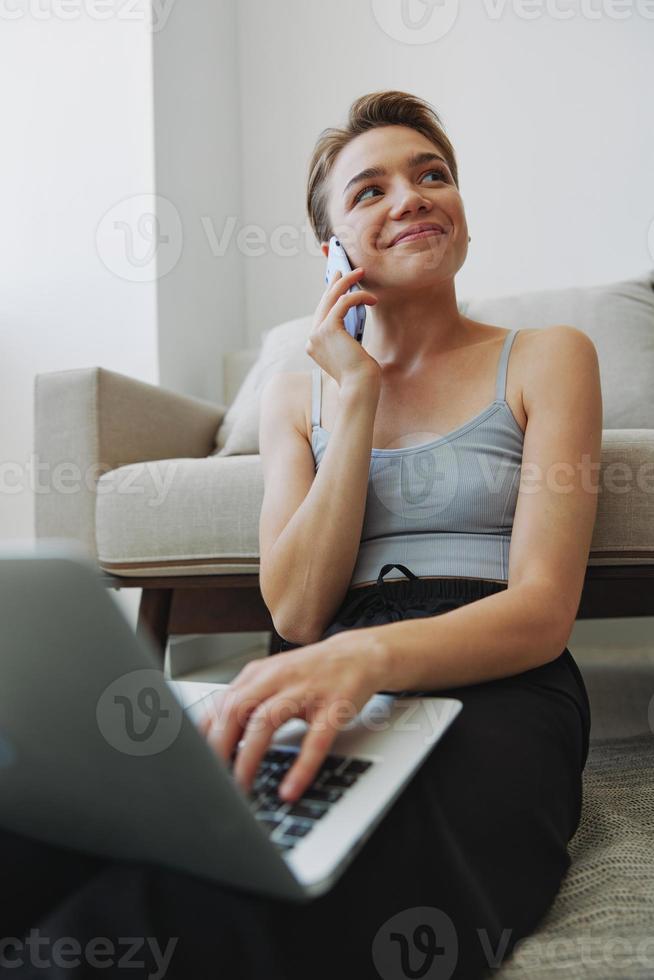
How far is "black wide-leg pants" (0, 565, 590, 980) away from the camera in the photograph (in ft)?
1.46

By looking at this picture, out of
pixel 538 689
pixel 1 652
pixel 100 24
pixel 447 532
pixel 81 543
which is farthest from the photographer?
pixel 100 24

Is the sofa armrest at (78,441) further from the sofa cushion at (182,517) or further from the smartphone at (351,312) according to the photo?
the smartphone at (351,312)

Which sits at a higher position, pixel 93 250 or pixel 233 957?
pixel 93 250

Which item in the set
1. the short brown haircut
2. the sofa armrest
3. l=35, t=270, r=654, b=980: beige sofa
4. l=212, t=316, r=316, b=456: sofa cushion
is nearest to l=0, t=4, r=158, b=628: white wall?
l=212, t=316, r=316, b=456: sofa cushion

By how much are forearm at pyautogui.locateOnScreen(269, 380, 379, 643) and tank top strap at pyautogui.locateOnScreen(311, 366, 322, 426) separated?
0.12 meters

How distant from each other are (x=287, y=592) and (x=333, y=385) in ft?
0.93

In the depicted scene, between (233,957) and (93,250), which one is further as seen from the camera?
(93,250)

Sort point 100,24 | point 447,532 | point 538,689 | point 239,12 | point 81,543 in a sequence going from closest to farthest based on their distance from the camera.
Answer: point 538,689
point 447,532
point 81,543
point 100,24
point 239,12

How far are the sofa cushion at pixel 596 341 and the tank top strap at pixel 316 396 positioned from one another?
0.69 metres

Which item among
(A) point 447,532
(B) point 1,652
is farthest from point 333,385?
(B) point 1,652

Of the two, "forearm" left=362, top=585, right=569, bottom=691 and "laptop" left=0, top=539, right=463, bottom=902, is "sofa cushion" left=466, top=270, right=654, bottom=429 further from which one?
"laptop" left=0, top=539, right=463, bottom=902

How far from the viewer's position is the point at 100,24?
2.22m

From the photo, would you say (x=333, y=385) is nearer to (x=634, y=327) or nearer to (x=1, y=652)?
(x=1, y=652)

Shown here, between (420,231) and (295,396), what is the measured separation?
9.9 inches
